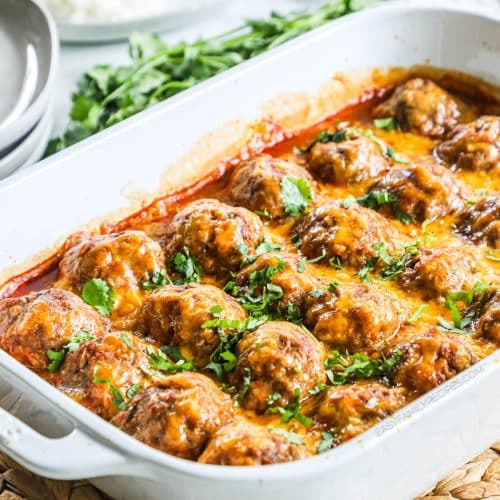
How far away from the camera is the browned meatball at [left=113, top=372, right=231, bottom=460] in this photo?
152 inches

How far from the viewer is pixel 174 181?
5.74 m

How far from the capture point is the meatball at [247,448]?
3643mm

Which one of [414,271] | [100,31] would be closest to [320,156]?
[414,271]

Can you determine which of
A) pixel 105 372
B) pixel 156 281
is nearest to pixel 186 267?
pixel 156 281

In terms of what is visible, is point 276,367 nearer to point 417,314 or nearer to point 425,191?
point 417,314

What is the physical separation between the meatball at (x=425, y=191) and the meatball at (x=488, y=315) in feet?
2.58

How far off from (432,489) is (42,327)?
5.93ft

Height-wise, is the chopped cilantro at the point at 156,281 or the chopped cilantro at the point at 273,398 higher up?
the chopped cilantro at the point at 273,398

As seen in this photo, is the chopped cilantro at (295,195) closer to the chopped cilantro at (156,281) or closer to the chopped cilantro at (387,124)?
the chopped cilantro at (156,281)

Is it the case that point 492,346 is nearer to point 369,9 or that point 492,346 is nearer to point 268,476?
point 268,476

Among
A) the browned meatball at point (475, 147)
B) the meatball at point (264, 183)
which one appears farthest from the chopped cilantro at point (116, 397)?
the browned meatball at point (475, 147)

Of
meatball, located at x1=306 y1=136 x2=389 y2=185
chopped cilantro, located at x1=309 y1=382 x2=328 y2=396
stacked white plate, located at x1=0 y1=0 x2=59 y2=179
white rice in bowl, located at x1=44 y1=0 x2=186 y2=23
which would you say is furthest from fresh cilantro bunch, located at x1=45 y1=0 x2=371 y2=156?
chopped cilantro, located at x1=309 y1=382 x2=328 y2=396

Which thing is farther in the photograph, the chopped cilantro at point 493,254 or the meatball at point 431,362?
the chopped cilantro at point 493,254

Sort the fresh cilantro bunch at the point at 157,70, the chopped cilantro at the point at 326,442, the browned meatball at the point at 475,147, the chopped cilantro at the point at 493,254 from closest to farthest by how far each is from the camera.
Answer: the chopped cilantro at the point at 326,442
the chopped cilantro at the point at 493,254
the browned meatball at the point at 475,147
the fresh cilantro bunch at the point at 157,70
